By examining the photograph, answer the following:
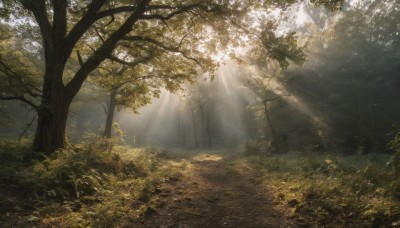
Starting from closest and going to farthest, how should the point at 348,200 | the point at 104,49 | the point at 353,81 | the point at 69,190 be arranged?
the point at 348,200 → the point at 69,190 → the point at 104,49 → the point at 353,81

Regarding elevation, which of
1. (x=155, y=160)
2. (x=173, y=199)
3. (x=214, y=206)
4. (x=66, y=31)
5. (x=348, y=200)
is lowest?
(x=214, y=206)

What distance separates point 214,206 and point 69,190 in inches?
152

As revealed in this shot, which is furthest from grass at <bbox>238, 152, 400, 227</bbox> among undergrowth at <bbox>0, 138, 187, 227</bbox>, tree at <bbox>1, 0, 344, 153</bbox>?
tree at <bbox>1, 0, 344, 153</bbox>

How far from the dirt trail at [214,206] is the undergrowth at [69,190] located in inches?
19.3

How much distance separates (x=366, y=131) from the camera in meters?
27.1

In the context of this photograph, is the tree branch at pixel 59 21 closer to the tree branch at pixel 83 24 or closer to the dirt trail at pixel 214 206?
the tree branch at pixel 83 24

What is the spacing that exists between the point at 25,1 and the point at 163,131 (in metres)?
56.2

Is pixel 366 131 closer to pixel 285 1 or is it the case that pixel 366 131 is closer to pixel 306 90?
pixel 306 90

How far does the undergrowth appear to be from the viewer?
6.17 m

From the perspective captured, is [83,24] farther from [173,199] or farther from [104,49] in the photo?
[173,199]

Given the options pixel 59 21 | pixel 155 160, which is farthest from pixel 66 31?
pixel 155 160

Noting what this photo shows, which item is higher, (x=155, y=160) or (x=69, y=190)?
(x=155, y=160)

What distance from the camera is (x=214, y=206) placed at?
7988 millimetres

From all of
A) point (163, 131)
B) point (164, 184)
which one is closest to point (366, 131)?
point (164, 184)
